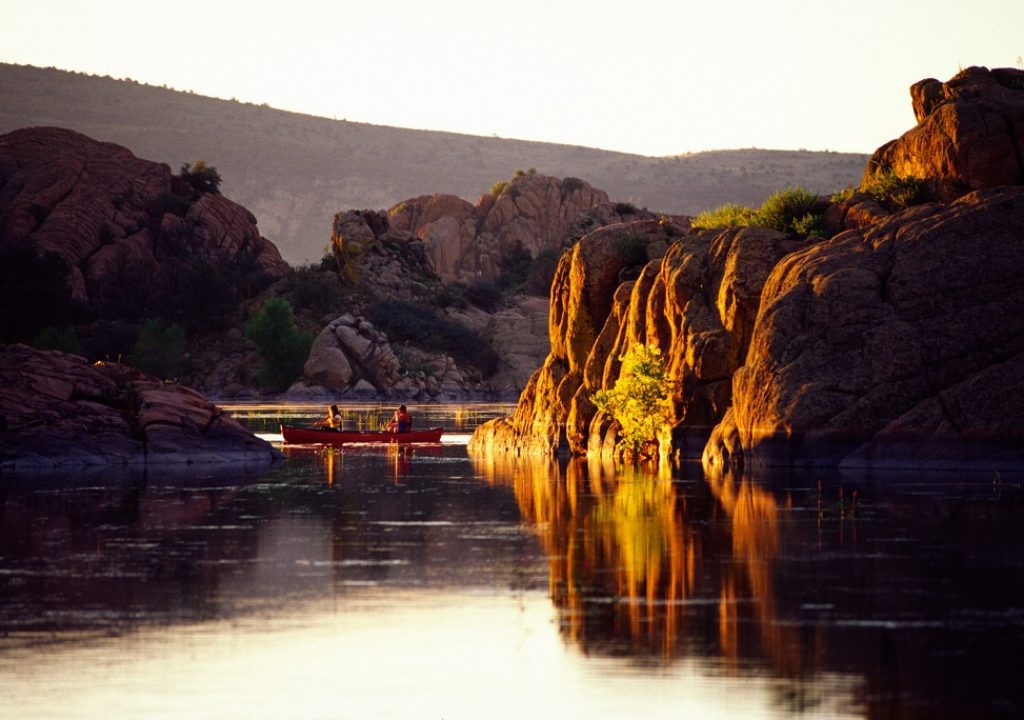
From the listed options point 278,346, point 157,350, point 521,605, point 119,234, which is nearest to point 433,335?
point 278,346

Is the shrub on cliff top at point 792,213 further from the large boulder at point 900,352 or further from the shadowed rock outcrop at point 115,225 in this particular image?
the shadowed rock outcrop at point 115,225

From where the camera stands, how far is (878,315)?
146ft

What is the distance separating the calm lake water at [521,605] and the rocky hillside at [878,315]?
195 inches

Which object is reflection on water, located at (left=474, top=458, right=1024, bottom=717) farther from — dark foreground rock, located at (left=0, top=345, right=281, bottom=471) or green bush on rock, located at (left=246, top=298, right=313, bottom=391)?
green bush on rock, located at (left=246, top=298, right=313, bottom=391)

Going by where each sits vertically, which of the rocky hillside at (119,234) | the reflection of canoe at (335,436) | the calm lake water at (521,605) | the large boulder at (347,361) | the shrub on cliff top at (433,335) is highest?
the rocky hillside at (119,234)

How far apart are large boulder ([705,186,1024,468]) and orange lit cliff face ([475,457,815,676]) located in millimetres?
3718

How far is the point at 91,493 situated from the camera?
39.0 metres

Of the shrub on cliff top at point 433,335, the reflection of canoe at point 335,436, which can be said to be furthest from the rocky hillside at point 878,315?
the shrub on cliff top at point 433,335

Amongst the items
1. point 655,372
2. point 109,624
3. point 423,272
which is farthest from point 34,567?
point 423,272

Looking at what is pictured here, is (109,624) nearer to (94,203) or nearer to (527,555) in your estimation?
(527,555)

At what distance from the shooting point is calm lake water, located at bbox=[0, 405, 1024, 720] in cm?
1537

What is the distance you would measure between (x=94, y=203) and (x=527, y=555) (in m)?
130

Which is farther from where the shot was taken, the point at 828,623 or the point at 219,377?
the point at 219,377

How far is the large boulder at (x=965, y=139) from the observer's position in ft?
158
